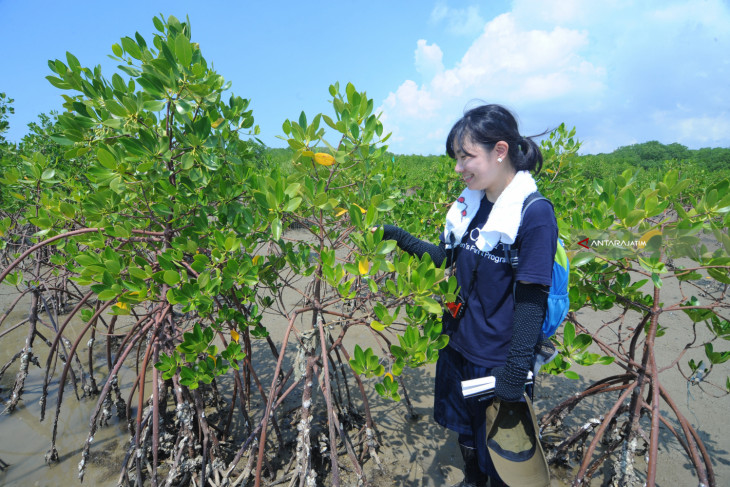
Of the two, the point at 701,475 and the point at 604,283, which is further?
the point at 604,283

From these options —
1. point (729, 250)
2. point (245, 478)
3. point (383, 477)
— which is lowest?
point (383, 477)

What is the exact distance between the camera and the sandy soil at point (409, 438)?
204 centimetres

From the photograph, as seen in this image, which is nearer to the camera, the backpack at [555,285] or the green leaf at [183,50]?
the green leaf at [183,50]

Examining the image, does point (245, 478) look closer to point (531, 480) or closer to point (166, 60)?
point (531, 480)

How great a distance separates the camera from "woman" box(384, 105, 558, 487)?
1.24 m

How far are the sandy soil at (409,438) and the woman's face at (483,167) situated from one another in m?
1.60

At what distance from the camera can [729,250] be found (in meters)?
1.22

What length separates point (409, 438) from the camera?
90.9 inches

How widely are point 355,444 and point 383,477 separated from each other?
0.84 feet

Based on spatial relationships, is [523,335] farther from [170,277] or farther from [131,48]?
[131,48]

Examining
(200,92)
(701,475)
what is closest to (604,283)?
(701,475)

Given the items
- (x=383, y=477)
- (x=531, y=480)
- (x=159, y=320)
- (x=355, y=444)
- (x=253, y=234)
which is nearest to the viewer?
(x=531, y=480)

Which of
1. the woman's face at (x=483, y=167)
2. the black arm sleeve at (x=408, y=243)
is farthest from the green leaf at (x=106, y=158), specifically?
the woman's face at (x=483, y=167)

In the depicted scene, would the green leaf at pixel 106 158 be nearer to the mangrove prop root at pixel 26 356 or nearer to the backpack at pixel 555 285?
the backpack at pixel 555 285
